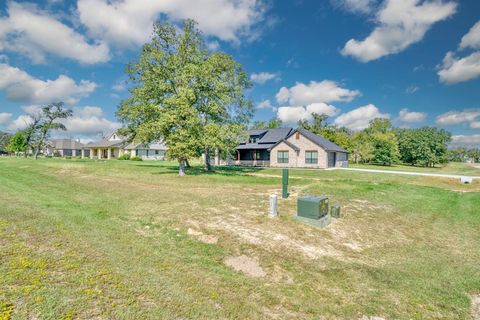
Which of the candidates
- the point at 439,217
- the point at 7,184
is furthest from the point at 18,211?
the point at 439,217

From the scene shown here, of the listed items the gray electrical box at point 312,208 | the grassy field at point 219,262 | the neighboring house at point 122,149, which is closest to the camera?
the grassy field at point 219,262

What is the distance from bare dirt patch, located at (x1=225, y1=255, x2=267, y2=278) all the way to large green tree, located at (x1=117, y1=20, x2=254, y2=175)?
625 inches

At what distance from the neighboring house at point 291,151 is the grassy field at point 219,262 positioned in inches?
1026

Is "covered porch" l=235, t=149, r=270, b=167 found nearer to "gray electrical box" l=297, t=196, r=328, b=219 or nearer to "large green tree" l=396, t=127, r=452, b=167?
"gray electrical box" l=297, t=196, r=328, b=219

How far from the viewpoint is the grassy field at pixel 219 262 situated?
471 cm

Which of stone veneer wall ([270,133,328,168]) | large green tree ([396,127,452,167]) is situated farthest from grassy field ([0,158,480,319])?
large green tree ([396,127,452,167])

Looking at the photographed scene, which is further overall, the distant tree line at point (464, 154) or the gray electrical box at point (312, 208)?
the distant tree line at point (464, 154)

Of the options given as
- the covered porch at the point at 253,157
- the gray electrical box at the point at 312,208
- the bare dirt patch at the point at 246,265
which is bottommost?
the bare dirt patch at the point at 246,265

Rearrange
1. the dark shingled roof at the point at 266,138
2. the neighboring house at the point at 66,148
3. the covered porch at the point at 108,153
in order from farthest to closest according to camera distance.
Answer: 1. the neighboring house at the point at 66,148
2. the covered porch at the point at 108,153
3. the dark shingled roof at the point at 266,138

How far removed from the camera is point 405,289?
6.18 metres

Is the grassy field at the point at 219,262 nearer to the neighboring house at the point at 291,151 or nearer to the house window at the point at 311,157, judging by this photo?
the house window at the point at 311,157

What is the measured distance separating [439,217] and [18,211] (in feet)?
60.8

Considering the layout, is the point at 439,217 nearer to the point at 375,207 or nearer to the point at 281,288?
the point at 375,207

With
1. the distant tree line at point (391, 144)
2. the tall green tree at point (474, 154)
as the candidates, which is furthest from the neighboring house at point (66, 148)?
the tall green tree at point (474, 154)
